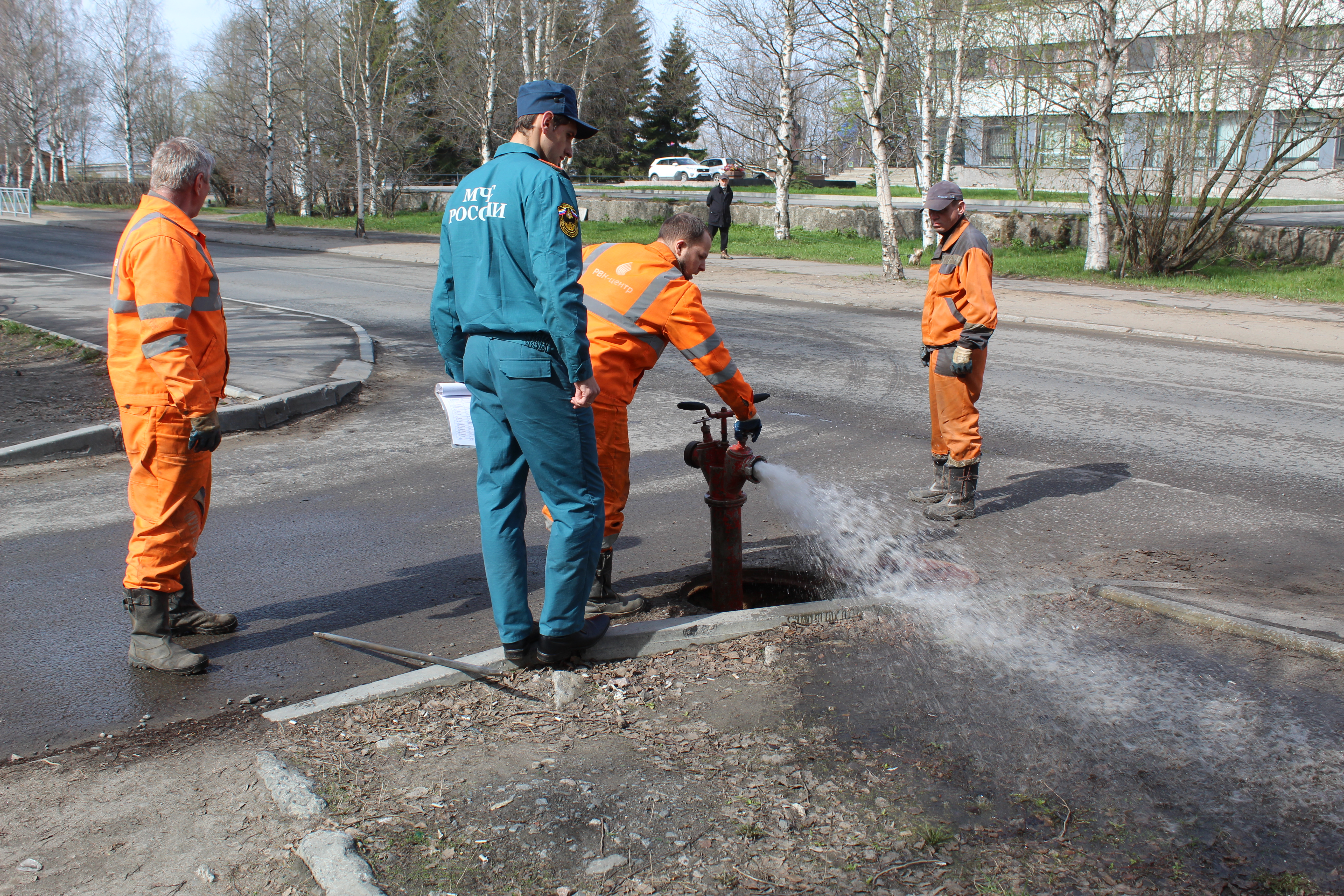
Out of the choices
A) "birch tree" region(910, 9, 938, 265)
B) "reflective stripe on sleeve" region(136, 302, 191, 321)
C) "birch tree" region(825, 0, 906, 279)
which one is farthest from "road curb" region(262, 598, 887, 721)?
"birch tree" region(910, 9, 938, 265)

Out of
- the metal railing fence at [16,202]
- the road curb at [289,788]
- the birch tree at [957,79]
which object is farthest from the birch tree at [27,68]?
the road curb at [289,788]

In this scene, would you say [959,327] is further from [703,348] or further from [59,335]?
[59,335]

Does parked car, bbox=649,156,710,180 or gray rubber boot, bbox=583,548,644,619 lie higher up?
parked car, bbox=649,156,710,180

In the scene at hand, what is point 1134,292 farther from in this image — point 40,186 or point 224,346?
point 40,186

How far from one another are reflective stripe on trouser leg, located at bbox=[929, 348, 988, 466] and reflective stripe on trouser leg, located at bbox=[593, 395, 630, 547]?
2.12 m

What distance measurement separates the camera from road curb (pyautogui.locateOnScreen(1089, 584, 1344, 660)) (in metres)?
3.85

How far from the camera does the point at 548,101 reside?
11.3 ft

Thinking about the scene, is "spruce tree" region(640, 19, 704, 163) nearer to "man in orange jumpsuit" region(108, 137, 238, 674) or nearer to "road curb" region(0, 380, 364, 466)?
"road curb" region(0, 380, 364, 466)

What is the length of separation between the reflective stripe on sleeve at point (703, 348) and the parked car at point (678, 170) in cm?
4920

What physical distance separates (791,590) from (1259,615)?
199 cm

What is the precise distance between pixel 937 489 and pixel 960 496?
0.81ft

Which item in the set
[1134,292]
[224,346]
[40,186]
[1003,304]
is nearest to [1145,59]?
[1134,292]

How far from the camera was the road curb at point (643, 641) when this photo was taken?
3.46m

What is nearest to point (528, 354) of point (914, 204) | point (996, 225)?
point (996, 225)
